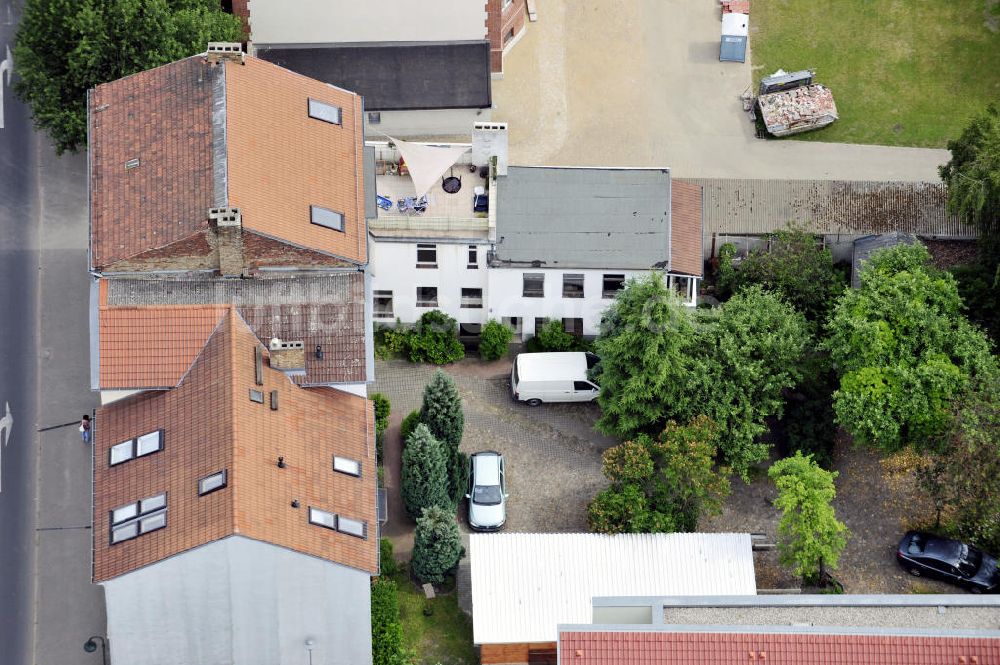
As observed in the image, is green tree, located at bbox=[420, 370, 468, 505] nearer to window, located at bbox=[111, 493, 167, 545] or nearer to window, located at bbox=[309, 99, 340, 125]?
window, located at bbox=[309, 99, 340, 125]

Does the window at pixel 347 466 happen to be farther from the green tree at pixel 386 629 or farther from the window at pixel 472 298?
the window at pixel 472 298

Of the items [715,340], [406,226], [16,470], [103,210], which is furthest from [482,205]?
[16,470]

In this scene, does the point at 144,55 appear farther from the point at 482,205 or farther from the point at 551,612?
the point at 551,612

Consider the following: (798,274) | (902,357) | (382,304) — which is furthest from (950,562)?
(382,304)

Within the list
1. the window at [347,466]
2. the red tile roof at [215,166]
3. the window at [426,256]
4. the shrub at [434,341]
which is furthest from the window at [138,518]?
the window at [426,256]

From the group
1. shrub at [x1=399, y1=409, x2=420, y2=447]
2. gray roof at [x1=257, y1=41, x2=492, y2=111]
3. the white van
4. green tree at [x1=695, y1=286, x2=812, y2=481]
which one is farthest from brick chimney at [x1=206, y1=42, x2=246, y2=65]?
green tree at [x1=695, y1=286, x2=812, y2=481]
